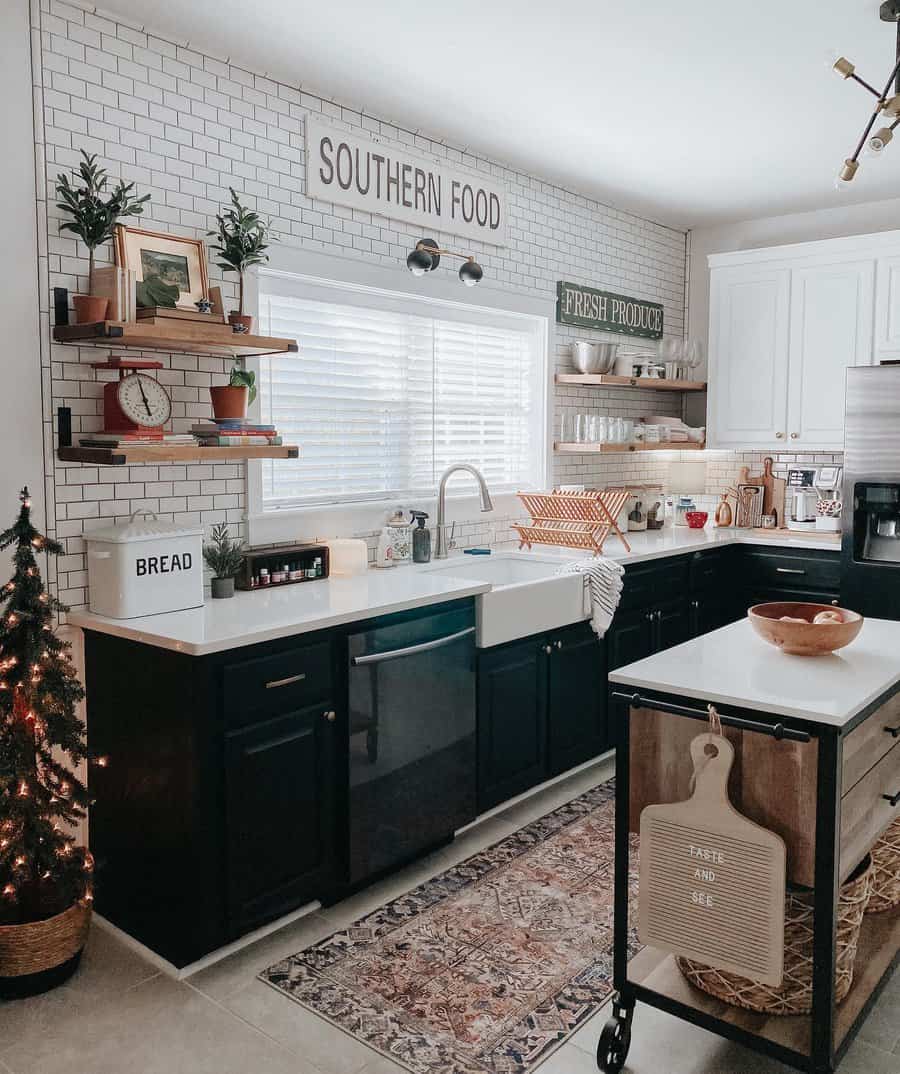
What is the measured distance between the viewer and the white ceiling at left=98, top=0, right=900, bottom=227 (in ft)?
9.60

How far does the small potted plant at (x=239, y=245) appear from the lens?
308cm

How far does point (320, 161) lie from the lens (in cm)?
359

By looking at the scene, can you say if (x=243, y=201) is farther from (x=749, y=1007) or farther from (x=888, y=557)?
(x=888, y=557)

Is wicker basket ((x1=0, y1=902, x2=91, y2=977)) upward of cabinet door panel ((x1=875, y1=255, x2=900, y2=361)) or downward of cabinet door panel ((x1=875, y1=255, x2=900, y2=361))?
downward

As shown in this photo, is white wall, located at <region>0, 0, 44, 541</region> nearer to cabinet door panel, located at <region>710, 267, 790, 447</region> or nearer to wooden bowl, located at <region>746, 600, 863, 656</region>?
wooden bowl, located at <region>746, 600, 863, 656</region>

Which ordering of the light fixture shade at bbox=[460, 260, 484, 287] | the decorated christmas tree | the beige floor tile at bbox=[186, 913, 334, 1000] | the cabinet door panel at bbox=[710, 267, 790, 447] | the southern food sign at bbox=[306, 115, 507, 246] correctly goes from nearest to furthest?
the decorated christmas tree
the beige floor tile at bbox=[186, 913, 334, 1000]
the southern food sign at bbox=[306, 115, 507, 246]
the light fixture shade at bbox=[460, 260, 484, 287]
the cabinet door panel at bbox=[710, 267, 790, 447]

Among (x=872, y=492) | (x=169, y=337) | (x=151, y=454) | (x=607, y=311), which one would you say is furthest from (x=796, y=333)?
(x=151, y=454)

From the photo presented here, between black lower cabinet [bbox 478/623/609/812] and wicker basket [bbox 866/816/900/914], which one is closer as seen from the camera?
wicker basket [bbox 866/816/900/914]

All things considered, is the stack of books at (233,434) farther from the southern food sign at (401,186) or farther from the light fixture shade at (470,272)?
the light fixture shade at (470,272)

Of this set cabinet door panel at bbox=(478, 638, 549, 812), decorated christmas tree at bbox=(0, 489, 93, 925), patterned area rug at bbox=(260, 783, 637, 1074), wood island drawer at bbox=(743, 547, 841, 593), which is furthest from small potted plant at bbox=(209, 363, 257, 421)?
wood island drawer at bbox=(743, 547, 841, 593)

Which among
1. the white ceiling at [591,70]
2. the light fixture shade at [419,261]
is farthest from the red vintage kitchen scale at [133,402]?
the light fixture shade at [419,261]

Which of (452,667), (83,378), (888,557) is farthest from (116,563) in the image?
(888,557)

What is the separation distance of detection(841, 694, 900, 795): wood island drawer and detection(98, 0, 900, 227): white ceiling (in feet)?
7.09

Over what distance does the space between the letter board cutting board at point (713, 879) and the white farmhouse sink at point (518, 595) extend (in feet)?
4.42
